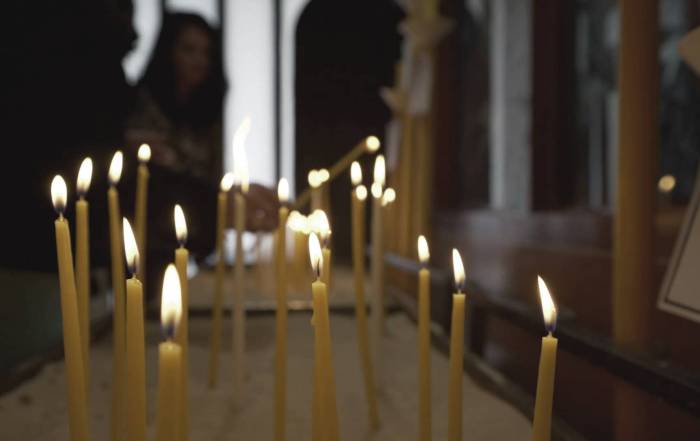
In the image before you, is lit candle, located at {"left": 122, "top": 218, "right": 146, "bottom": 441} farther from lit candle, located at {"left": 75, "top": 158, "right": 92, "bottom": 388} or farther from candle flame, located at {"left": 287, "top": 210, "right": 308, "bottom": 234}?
candle flame, located at {"left": 287, "top": 210, "right": 308, "bottom": 234}

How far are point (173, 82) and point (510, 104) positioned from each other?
2.93ft

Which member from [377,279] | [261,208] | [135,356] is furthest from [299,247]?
[135,356]

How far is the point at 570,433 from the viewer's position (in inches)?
14.6

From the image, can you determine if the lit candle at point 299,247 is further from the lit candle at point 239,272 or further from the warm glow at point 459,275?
the warm glow at point 459,275

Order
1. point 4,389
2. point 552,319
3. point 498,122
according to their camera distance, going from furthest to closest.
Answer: point 498,122
point 4,389
point 552,319

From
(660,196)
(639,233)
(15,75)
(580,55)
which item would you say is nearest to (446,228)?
(580,55)

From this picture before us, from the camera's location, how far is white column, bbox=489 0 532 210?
4.90ft

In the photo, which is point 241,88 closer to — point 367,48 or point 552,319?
point 367,48

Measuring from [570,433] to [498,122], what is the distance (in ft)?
4.63

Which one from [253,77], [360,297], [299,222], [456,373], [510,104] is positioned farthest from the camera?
[253,77]

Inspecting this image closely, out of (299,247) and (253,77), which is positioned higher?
(253,77)

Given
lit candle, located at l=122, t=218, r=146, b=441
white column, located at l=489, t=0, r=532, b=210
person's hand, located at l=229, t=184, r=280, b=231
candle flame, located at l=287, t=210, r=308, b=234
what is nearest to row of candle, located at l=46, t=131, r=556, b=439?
lit candle, located at l=122, t=218, r=146, b=441

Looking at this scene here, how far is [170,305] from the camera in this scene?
232mm

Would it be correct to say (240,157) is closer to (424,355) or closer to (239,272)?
(239,272)
